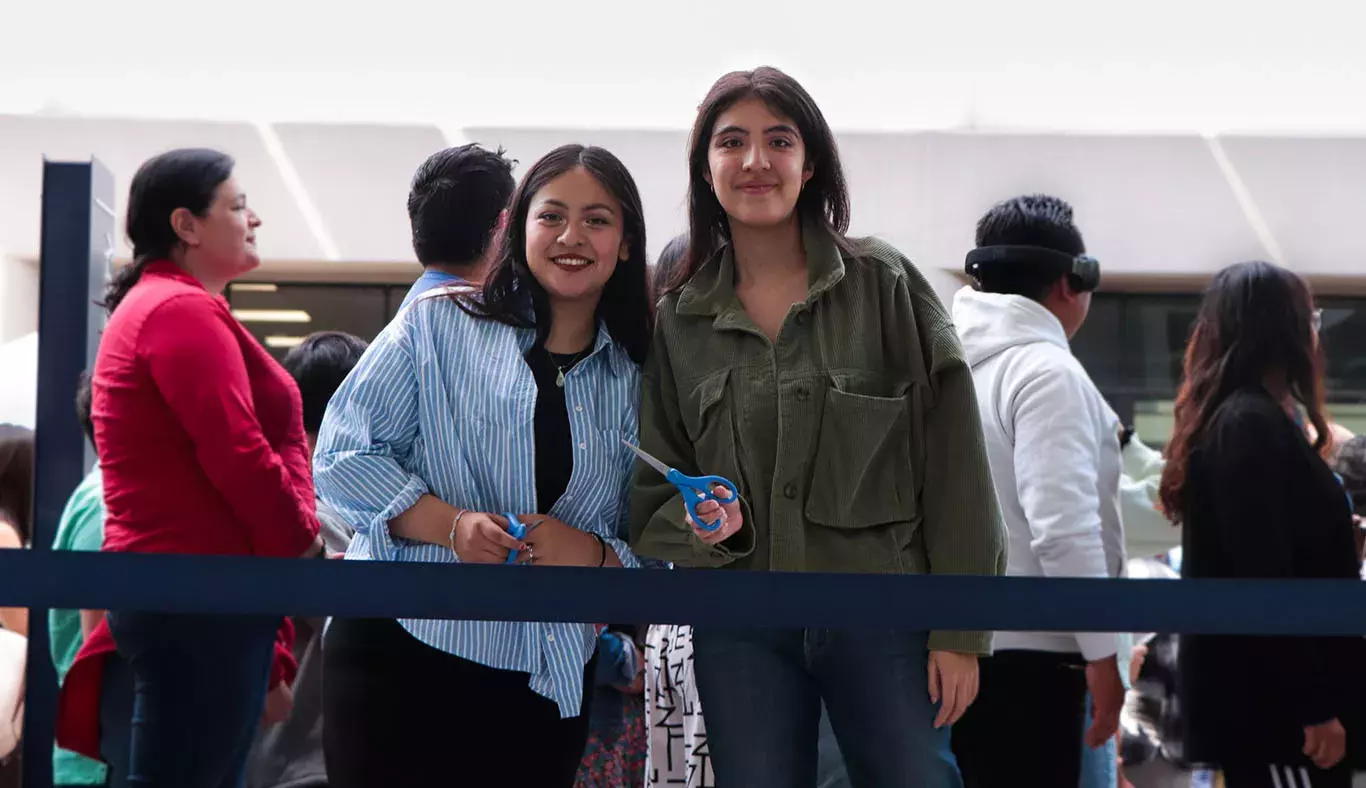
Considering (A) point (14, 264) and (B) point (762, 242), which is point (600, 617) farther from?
(A) point (14, 264)

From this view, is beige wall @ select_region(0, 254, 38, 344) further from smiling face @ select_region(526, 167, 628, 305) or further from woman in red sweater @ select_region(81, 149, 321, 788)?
smiling face @ select_region(526, 167, 628, 305)

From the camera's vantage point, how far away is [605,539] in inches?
73.2

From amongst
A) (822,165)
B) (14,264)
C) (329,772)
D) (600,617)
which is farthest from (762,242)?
(14,264)

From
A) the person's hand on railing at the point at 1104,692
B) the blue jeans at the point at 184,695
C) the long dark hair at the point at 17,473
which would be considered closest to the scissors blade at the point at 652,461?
the blue jeans at the point at 184,695

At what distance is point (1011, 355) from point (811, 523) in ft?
2.47

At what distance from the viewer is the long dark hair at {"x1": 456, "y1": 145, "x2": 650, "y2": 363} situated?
1.90 m

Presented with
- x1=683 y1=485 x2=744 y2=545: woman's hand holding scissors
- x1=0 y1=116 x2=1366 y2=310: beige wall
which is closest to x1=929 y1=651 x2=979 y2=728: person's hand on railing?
x1=683 y1=485 x2=744 y2=545: woman's hand holding scissors

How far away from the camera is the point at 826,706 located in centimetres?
172

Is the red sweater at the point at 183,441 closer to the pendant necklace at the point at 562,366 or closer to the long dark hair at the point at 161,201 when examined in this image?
the long dark hair at the point at 161,201

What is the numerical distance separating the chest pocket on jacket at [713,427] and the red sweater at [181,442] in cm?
61

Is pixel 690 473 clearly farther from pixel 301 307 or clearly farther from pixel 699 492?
pixel 301 307

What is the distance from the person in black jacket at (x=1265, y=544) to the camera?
88.7 inches

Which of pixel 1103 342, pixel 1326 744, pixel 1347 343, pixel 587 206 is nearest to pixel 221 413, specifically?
pixel 587 206

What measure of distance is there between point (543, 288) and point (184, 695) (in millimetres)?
740
